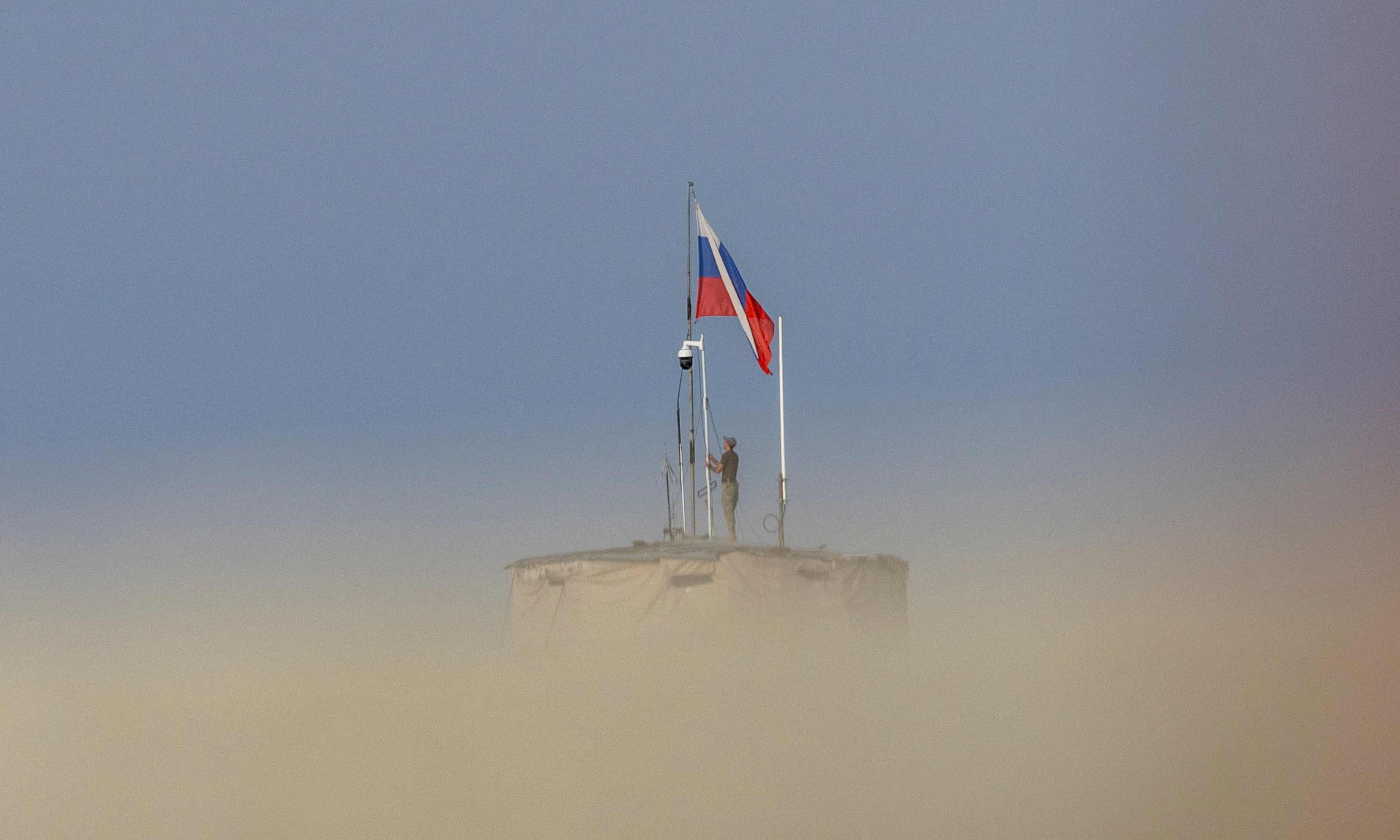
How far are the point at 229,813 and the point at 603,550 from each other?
261 inches

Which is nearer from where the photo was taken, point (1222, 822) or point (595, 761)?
point (1222, 822)

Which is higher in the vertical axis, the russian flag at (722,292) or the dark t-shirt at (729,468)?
the russian flag at (722,292)

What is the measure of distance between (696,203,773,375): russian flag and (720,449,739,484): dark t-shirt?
202 centimetres

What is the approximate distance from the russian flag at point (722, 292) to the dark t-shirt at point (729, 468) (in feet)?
6.62

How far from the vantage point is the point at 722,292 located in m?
25.8

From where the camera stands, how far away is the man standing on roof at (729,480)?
79.4 feet

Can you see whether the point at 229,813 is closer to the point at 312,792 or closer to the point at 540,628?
the point at 312,792

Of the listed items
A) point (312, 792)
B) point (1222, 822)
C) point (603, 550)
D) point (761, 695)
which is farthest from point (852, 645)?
point (312, 792)

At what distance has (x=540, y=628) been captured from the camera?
78.1 feet

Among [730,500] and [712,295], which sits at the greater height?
[712,295]

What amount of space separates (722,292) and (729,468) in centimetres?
321

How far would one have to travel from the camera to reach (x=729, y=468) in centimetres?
2423

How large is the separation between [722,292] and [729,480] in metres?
3.35

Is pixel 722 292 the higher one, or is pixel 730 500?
pixel 722 292
